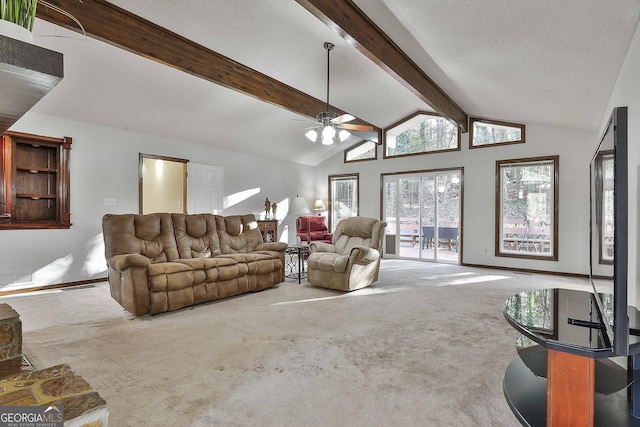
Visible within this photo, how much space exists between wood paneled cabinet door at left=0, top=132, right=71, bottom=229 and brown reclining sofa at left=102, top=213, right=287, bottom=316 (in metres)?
1.65

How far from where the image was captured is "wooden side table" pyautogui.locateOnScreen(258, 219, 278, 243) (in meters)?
7.44

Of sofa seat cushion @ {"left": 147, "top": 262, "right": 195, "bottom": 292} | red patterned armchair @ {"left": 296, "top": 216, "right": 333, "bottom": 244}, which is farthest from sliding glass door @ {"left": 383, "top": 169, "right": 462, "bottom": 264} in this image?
sofa seat cushion @ {"left": 147, "top": 262, "right": 195, "bottom": 292}

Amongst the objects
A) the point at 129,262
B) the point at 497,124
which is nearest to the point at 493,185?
the point at 497,124

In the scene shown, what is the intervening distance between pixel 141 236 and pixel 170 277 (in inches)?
32.6

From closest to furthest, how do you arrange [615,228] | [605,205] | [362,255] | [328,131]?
[615,228] → [605,205] → [328,131] → [362,255]

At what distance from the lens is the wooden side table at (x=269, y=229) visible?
7444 millimetres

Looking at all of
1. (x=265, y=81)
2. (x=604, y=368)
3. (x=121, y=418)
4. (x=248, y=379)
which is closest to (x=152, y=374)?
(x=121, y=418)

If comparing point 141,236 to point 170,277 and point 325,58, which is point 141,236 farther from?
point 325,58

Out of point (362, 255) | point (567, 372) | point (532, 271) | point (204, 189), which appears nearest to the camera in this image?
point (567, 372)

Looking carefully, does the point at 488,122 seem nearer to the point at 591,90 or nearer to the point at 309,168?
the point at 591,90

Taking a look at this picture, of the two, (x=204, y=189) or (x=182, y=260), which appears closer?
(x=182, y=260)

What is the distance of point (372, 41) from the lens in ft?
11.6

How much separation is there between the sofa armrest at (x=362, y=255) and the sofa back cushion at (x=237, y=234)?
1.49 meters

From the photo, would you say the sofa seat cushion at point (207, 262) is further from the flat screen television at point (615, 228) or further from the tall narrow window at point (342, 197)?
the tall narrow window at point (342, 197)
